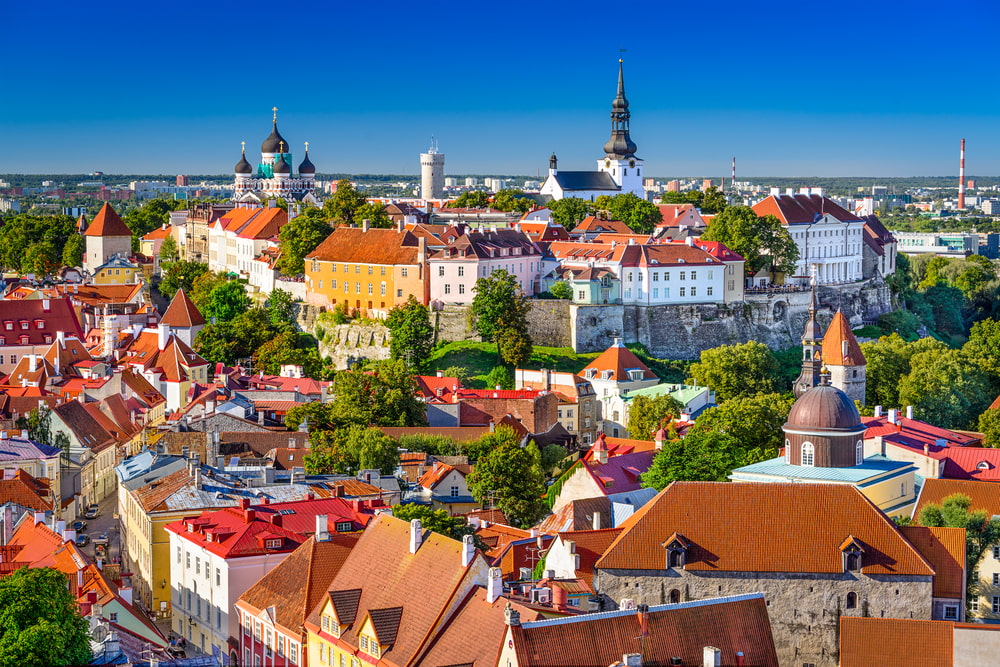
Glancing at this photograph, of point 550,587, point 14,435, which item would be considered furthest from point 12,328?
point 550,587

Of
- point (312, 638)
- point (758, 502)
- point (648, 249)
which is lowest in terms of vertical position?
point (312, 638)

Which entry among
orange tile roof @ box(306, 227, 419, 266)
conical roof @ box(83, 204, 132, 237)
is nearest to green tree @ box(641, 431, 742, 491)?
orange tile roof @ box(306, 227, 419, 266)

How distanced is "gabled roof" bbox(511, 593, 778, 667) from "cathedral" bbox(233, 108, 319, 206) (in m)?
86.1

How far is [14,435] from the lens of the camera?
175 ft

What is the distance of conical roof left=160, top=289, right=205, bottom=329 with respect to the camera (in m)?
74.4

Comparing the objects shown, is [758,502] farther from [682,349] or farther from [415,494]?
[682,349]

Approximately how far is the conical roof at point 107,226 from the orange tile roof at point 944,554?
2811 inches

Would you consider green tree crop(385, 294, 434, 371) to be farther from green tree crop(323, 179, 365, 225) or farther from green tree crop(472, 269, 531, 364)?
green tree crop(323, 179, 365, 225)

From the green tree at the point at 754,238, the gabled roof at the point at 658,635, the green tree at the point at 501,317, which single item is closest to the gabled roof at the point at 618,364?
the green tree at the point at 501,317

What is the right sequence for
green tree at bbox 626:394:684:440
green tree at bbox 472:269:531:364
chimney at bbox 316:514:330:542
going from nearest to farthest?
chimney at bbox 316:514:330:542 < green tree at bbox 626:394:684:440 < green tree at bbox 472:269:531:364

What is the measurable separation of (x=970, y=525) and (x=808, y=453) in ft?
16.0

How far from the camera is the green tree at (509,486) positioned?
48.0 metres

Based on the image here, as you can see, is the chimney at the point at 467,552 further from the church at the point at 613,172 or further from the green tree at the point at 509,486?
the church at the point at 613,172

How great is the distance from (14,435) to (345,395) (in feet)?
39.7
